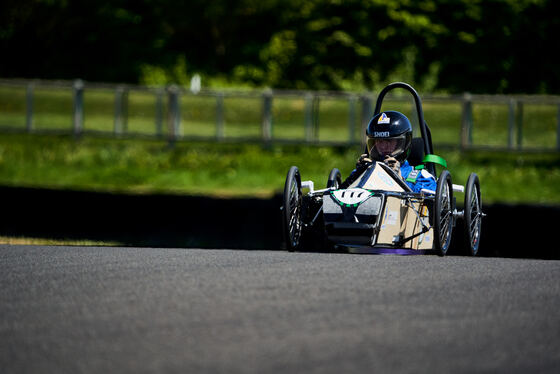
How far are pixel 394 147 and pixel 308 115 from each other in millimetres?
20506

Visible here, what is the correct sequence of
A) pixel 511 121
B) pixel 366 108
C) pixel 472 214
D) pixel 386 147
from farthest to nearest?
pixel 366 108
pixel 511 121
pixel 472 214
pixel 386 147

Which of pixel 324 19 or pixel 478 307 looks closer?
pixel 478 307

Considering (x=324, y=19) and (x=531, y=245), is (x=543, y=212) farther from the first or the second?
(x=324, y=19)

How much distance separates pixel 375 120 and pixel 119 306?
4.99 meters

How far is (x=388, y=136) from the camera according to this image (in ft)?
36.3

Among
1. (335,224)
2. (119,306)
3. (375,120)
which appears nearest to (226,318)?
(119,306)

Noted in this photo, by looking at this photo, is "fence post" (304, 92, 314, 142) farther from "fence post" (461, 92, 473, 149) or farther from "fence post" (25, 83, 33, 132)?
"fence post" (25, 83, 33, 132)

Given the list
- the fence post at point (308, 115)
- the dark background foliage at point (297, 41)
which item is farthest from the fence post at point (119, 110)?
the dark background foliage at point (297, 41)

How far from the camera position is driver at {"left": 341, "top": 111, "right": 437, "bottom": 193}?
1105 centimetres

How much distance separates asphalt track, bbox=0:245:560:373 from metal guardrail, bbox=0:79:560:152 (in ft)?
69.0

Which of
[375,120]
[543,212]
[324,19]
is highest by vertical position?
[324,19]

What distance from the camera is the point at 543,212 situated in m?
22.2

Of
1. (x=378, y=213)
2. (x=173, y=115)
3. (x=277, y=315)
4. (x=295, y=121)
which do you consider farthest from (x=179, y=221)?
(x=173, y=115)

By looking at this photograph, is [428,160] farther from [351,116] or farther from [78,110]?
[78,110]
